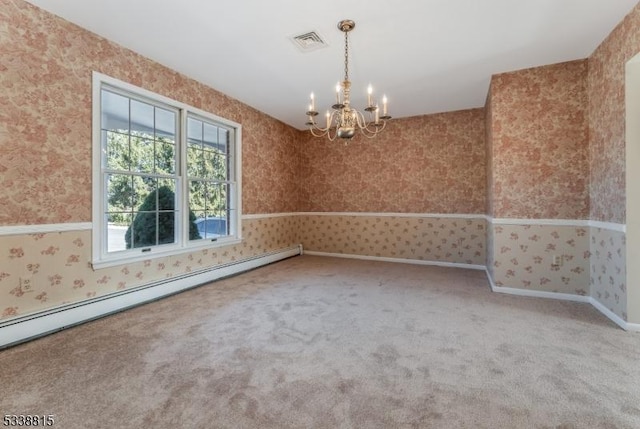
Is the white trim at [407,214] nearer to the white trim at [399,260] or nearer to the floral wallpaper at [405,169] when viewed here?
the floral wallpaper at [405,169]

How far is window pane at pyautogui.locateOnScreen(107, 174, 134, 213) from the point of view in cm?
308

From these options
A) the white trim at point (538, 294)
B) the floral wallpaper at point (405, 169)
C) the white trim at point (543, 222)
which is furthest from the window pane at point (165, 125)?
the white trim at point (538, 294)

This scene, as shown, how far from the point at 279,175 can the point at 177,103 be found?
238 centimetres

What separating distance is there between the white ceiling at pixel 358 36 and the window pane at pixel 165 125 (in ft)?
1.78

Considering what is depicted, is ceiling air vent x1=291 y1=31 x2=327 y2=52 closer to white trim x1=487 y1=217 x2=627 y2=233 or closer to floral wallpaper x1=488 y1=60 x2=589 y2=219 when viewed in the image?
floral wallpaper x1=488 y1=60 x2=589 y2=219

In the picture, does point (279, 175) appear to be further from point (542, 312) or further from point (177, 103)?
point (542, 312)

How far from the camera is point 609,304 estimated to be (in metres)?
2.87

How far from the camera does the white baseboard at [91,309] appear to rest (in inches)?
90.0

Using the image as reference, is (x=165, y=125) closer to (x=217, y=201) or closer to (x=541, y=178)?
(x=217, y=201)

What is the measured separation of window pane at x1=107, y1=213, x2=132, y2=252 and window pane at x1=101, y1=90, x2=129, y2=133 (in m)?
0.91

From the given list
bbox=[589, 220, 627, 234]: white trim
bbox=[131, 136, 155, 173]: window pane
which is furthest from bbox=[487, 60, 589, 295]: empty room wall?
bbox=[131, 136, 155, 173]: window pane

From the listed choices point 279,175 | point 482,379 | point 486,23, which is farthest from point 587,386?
point 279,175

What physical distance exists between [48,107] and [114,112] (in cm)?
66

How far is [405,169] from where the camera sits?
5.52 m
